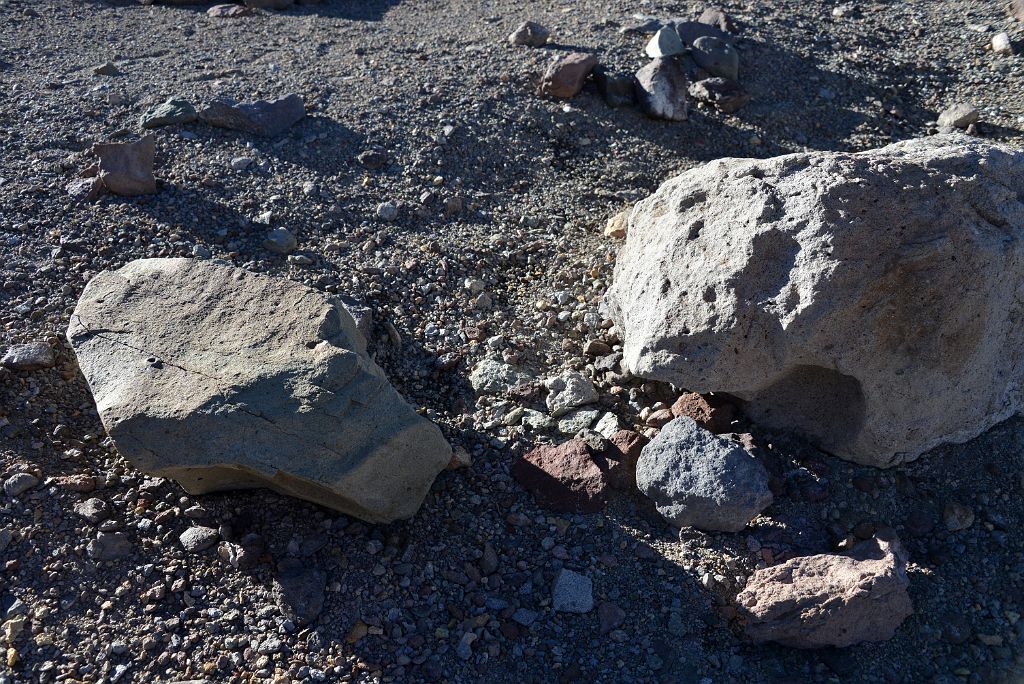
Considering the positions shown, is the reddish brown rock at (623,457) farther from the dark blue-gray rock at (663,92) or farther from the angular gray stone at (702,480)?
the dark blue-gray rock at (663,92)

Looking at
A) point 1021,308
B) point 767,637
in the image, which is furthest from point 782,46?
point 767,637

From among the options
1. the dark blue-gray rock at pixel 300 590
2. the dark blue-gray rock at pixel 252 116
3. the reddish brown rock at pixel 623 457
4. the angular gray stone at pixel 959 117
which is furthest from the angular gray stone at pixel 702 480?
the angular gray stone at pixel 959 117

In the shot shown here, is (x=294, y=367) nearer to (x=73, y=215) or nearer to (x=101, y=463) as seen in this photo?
(x=101, y=463)

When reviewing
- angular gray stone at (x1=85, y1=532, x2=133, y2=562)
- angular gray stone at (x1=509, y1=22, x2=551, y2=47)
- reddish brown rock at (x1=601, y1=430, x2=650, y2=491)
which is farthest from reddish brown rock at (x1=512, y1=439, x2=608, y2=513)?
angular gray stone at (x1=509, y1=22, x2=551, y2=47)

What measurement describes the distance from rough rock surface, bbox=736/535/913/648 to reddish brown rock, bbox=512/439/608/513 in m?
0.54

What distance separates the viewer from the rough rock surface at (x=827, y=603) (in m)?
2.56

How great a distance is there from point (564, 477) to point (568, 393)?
0.37 metres

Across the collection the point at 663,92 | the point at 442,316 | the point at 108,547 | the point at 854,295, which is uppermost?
the point at 854,295

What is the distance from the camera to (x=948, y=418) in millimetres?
2973

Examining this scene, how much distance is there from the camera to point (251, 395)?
2.60 meters

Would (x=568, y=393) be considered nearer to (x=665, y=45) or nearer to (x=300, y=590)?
(x=300, y=590)

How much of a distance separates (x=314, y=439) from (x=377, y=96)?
2.66 metres

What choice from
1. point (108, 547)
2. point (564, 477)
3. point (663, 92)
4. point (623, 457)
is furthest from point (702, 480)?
point (663, 92)

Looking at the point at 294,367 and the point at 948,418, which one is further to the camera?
the point at 948,418
